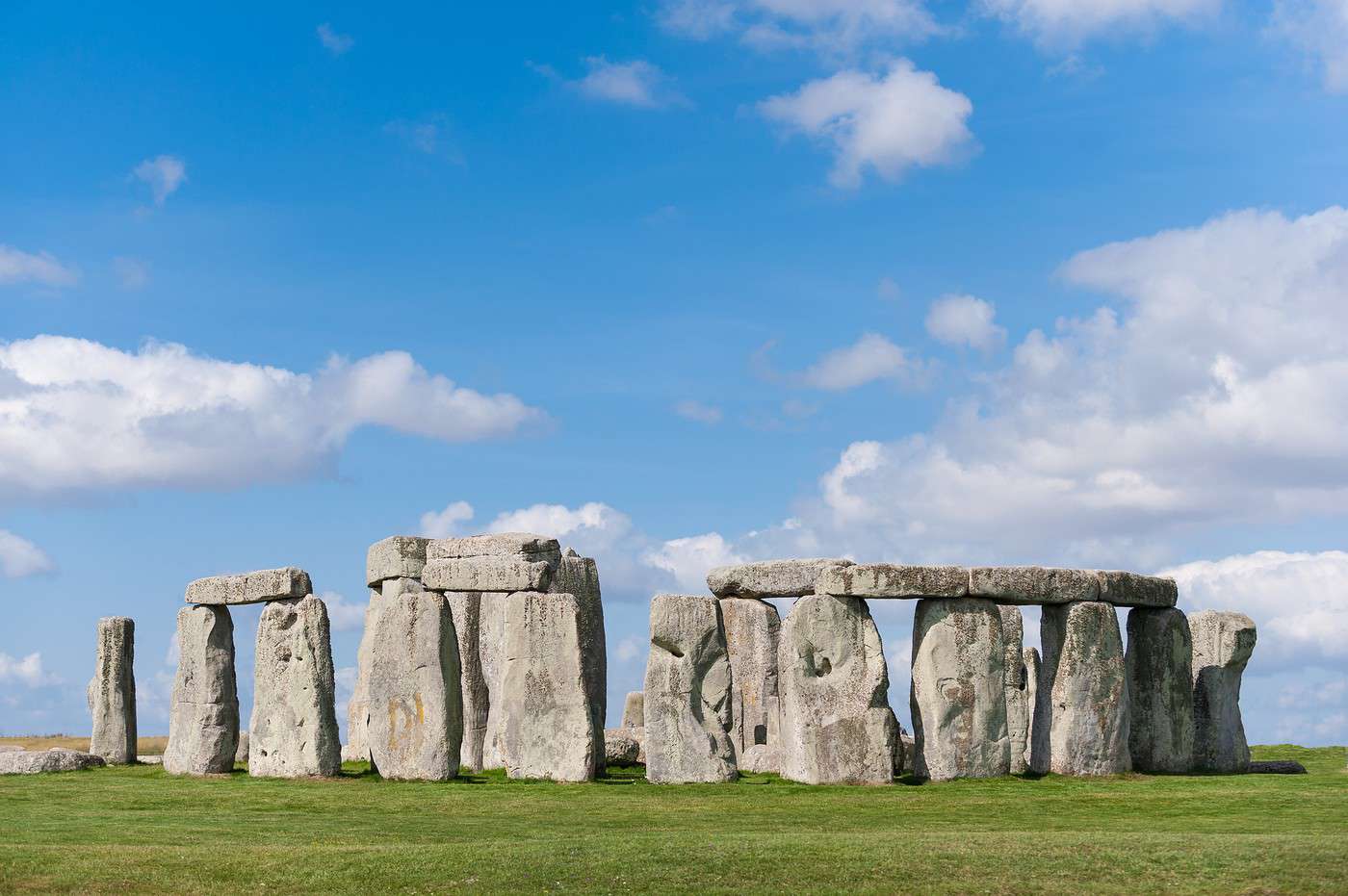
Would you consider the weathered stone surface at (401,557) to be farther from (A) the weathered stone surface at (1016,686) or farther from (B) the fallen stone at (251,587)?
→ (A) the weathered stone surface at (1016,686)

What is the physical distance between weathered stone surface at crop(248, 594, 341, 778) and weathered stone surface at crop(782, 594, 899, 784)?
21.1 feet

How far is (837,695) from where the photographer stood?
2217 centimetres

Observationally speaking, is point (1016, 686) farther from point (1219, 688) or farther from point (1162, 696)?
point (1219, 688)

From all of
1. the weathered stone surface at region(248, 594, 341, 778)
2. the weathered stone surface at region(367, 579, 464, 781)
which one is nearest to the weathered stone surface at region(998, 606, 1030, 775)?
the weathered stone surface at region(367, 579, 464, 781)

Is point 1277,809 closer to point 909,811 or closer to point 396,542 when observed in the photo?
point 909,811

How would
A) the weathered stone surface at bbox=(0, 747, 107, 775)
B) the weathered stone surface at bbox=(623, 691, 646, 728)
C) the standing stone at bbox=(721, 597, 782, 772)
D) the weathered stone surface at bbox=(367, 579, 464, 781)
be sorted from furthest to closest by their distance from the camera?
the weathered stone surface at bbox=(623, 691, 646, 728)
the standing stone at bbox=(721, 597, 782, 772)
the weathered stone surface at bbox=(0, 747, 107, 775)
the weathered stone surface at bbox=(367, 579, 464, 781)

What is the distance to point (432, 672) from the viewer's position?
74.5 ft

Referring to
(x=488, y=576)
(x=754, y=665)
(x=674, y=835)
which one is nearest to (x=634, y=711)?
(x=754, y=665)

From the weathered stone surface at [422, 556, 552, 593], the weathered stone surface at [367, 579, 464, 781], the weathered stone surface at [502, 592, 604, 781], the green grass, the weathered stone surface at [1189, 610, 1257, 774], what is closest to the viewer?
the green grass

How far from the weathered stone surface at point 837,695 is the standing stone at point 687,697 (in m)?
0.95

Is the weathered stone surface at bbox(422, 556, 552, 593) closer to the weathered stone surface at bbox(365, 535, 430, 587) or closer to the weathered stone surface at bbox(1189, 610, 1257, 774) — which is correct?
the weathered stone surface at bbox(365, 535, 430, 587)

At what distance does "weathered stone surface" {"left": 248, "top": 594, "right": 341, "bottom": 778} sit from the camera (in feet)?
77.3

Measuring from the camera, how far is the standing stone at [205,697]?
24.8m

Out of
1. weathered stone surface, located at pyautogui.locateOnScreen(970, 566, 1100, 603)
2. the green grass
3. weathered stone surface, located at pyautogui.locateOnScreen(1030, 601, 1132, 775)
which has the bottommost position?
the green grass
